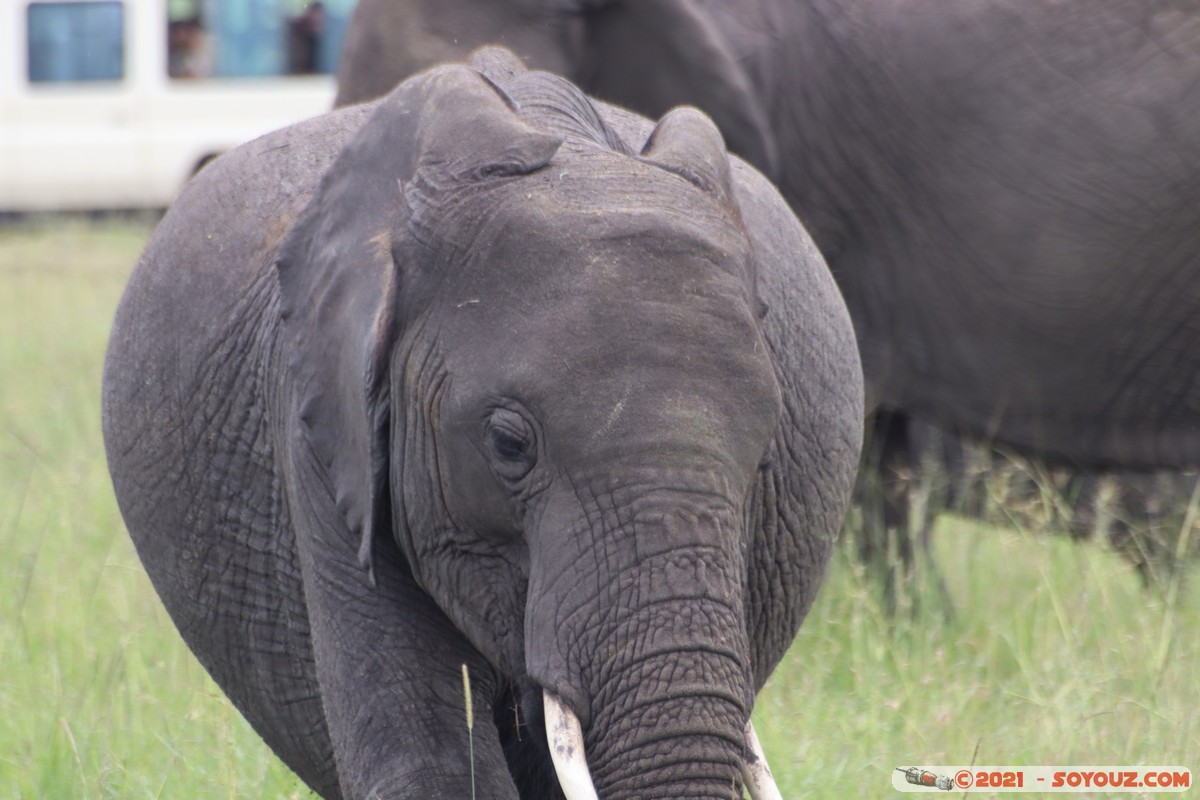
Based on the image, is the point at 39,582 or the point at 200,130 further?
the point at 200,130

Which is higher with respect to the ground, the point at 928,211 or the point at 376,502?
the point at 376,502

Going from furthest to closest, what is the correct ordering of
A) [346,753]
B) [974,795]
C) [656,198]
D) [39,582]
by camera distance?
[39,582]
[974,795]
[346,753]
[656,198]

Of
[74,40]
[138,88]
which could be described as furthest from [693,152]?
[74,40]

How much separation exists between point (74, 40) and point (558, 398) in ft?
45.9

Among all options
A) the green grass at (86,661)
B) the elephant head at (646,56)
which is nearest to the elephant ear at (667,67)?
the elephant head at (646,56)

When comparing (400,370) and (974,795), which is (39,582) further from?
(400,370)

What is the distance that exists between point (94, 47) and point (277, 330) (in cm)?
1346

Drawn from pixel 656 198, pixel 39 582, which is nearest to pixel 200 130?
pixel 39 582

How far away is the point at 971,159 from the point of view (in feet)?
16.4

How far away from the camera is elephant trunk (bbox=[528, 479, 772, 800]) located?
86.7 inches

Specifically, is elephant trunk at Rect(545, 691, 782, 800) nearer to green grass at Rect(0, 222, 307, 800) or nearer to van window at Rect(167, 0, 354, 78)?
green grass at Rect(0, 222, 307, 800)

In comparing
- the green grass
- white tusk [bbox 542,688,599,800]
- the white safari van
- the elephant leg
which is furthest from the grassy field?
the white safari van

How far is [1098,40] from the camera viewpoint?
16.0 feet

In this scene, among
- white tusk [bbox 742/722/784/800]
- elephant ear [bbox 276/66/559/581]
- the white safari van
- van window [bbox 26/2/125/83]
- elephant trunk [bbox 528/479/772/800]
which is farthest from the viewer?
van window [bbox 26/2/125/83]
